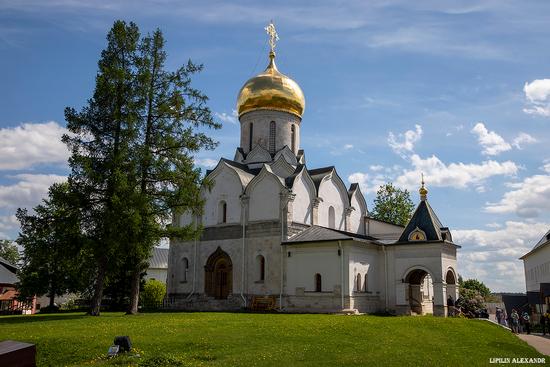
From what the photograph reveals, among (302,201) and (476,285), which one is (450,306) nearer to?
(302,201)

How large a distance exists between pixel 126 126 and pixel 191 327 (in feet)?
30.1

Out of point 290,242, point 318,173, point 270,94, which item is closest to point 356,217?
point 318,173

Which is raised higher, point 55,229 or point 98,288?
point 55,229

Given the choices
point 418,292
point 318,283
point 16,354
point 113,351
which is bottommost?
point 113,351

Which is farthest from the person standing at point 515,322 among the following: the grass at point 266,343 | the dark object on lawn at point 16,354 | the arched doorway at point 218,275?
the dark object on lawn at point 16,354

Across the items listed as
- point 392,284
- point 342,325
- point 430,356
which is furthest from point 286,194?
point 430,356

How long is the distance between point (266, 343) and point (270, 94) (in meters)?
20.0

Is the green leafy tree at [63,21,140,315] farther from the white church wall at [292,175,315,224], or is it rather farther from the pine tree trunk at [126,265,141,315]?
the white church wall at [292,175,315,224]

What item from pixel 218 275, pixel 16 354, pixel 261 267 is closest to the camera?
pixel 16 354

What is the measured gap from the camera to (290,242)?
2527 cm

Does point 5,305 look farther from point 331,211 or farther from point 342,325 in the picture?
point 342,325

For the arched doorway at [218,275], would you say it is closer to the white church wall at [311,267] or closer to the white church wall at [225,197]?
the white church wall at [225,197]

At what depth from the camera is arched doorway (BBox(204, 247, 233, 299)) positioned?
90.3 ft

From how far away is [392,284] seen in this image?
83.5 ft
